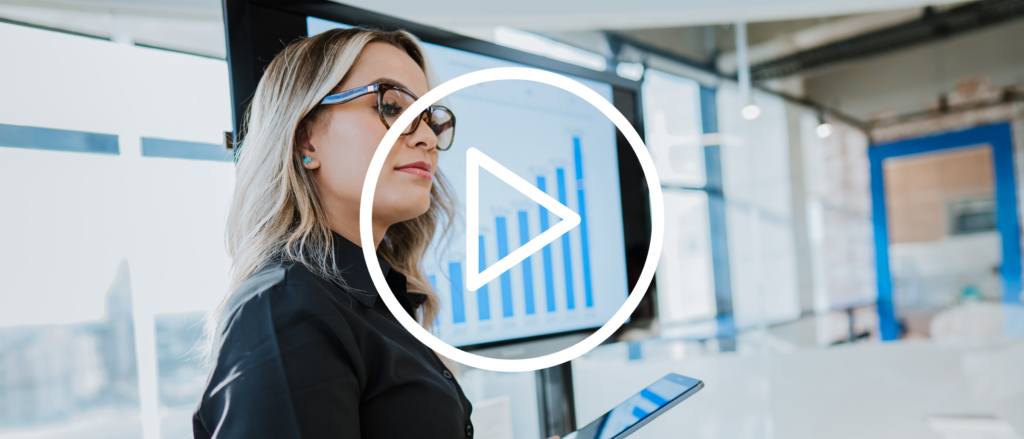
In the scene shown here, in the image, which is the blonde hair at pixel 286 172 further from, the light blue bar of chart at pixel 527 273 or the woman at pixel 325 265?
the light blue bar of chart at pixel 527 273

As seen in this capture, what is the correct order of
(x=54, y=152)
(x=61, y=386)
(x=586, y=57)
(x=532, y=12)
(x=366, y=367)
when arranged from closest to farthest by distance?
(x=366, y=367) → (x=54, y=152) → (x=61, y=386) → (x=532, y=12) → (x=586, y=57)

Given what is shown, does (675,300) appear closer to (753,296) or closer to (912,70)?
(753,296)

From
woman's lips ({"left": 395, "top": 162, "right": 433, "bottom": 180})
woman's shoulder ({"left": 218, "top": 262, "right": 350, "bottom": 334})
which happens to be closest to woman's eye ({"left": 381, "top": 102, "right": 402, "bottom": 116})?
woman's lips ({"left": 395, "top": 162, "right": 433, "bottom": 180})

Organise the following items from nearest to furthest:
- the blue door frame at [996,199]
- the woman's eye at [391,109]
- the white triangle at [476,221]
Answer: the woman's eye at [391,109] < the white triangle at [476,221] < the blue door frame at [996,199]

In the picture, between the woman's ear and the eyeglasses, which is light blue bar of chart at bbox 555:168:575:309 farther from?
the woman's ear

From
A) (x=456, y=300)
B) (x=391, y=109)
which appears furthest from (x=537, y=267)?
(x=391, y=109)

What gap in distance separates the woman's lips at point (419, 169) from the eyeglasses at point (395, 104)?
0.07 meters

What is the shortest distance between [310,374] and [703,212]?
17.7 ft

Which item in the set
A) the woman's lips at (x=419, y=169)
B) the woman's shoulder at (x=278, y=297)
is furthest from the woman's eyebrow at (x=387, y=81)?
the woman's shoulder at (x=278, y=297)

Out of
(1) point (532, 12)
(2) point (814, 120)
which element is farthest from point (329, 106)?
(2) point (814, 120)

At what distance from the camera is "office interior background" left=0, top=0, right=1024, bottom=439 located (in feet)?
5.22

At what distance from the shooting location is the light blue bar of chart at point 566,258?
1.86 meters

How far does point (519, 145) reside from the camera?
1.76 metres

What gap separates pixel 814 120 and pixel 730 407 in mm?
3776
